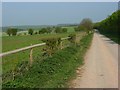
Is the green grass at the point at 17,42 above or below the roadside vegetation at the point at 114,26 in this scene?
below

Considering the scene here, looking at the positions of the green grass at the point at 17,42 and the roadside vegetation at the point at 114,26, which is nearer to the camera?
the green grass at the point at 17,42

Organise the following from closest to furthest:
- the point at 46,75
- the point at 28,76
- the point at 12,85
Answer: the point at 12,85 → the point at 28,76 → the point at 46,75

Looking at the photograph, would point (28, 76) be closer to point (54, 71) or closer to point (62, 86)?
point (62, 86)

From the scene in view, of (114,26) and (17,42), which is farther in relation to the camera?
(114,26)

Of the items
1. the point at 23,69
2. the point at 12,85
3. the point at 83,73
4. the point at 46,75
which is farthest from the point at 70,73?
the point at 12,85

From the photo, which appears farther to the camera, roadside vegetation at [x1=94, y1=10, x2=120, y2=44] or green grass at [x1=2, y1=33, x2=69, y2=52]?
roadside vegetation at [x1=94, y1=10, x2=120, y2=44]

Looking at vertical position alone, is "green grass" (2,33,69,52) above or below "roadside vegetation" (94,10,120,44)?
below

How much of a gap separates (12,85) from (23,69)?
2.09m

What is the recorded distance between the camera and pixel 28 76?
336 inches

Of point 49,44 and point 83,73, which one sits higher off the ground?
point 49,44

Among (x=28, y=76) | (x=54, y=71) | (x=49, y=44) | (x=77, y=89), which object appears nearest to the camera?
(x=77, y=89)

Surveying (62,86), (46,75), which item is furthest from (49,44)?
(62,86)

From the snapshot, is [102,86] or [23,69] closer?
[102,86]

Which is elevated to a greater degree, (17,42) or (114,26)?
(114,26)
